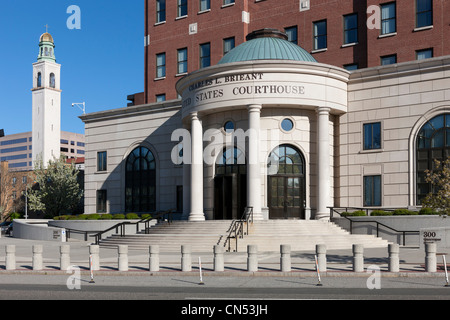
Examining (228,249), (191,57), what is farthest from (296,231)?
(191,57)

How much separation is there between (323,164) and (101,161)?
68.2 feet

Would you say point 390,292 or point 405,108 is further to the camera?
point 405,108

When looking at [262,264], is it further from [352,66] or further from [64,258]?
[352,66]

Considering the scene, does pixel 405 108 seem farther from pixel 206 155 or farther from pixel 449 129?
pixel 206 155

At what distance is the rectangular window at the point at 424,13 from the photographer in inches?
1508

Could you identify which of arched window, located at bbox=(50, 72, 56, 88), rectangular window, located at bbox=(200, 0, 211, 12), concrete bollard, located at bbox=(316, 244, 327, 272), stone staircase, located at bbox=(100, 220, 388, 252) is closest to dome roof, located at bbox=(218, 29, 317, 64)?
rectangular window, located at bbox=(200, 0, 211, 12)

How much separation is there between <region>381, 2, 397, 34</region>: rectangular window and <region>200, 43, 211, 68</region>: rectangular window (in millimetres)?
14106

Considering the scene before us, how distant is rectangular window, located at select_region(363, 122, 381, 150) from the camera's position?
1425 inches

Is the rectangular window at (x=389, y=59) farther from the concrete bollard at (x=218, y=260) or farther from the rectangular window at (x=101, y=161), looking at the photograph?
the concrete bollard at (x=218, y=260)

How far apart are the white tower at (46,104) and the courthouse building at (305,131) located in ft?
329

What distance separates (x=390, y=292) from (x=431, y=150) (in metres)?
20.9

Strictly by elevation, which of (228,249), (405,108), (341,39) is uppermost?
(341,39)

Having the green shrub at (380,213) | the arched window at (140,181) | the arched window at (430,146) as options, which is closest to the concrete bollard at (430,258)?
the green shrub at (380,213)
